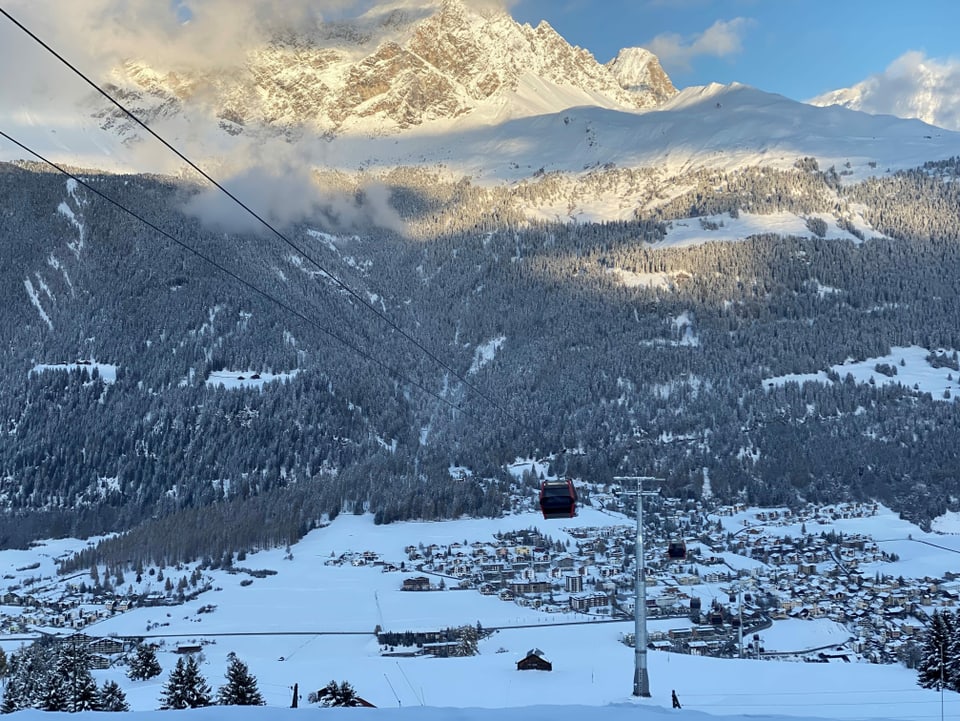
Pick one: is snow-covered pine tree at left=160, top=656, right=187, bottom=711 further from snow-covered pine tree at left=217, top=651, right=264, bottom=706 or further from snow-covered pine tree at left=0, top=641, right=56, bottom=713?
snow-covered pine tree at left=0, top=641, right=56, bottom=713

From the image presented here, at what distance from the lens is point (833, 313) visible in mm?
164375

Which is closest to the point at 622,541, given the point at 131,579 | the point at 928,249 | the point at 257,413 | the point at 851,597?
the point at 851,597

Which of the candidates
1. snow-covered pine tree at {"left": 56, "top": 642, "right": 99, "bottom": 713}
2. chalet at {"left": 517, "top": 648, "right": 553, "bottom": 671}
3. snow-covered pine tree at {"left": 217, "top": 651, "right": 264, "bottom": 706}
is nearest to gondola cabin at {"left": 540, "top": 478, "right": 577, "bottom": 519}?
chalet at {"left": 517, "top": 648, "right": 553, "bottom": 671}

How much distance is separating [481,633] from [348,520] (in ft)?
161

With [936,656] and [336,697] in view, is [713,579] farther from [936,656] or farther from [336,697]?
[336,697]

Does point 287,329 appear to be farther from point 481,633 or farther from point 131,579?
point 481,633

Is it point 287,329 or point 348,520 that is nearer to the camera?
point 348,520

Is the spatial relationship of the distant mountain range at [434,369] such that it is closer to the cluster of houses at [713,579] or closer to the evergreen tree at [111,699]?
the cluster of houses at [713,579]

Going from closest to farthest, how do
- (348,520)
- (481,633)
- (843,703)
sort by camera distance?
1. (843,703)
2. (481,633)
3. (348,520)

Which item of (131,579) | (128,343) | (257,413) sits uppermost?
(128,343)

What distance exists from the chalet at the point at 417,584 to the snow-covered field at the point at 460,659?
1096mm

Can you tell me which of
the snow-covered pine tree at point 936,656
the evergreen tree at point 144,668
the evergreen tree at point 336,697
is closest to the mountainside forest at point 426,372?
the evergreen tree at point 144,668

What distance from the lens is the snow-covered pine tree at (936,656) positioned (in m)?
34.2

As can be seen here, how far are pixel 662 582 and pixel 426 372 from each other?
290 feet
